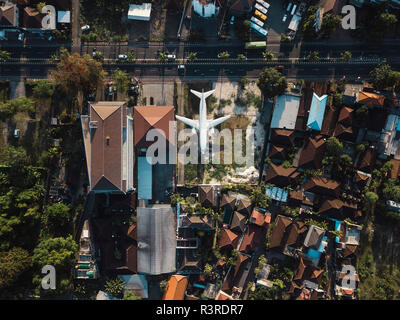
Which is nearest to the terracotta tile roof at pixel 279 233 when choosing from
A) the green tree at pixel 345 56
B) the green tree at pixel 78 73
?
the green tree at pixel 345 56

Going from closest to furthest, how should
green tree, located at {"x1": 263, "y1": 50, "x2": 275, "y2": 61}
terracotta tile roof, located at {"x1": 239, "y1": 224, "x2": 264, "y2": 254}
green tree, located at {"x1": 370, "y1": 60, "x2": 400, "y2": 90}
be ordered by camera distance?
green tree, located at {"x1": 370, "y1": 60, "x2": 400, "y2": 90}
terracotta tile roof, located at {"x1": 239, "y1": 224, "x2": 264, "y2": 254}
green tree, located at {"x1": 263, "y1": 50, "x2": 275, "y2": 61}

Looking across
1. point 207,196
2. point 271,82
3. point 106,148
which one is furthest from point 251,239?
point 106,148

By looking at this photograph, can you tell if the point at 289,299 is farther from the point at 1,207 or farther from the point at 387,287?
the point at 1,207

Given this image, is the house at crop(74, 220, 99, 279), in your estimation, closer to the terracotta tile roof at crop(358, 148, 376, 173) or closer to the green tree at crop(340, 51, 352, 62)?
the terracotta tile roof at crop(358, 148, 376, 173)

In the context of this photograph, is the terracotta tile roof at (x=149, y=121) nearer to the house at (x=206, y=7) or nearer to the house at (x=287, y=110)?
the house at (x=206, y=7)

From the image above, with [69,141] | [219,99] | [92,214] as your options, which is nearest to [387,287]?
[219,99]

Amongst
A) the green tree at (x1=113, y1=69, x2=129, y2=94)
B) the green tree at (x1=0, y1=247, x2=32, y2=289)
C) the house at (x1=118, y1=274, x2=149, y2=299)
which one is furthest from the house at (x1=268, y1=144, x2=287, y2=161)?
the green tree at (x1=0, y1=247, x2=32, y2=289)

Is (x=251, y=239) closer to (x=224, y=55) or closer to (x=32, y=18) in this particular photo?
(x=224, y=55)
